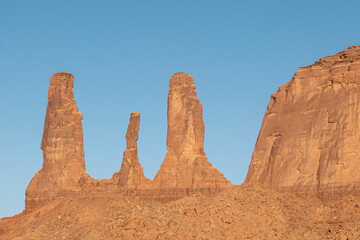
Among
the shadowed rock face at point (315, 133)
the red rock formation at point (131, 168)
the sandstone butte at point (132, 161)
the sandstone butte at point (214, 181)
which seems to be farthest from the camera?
the red rock formation at point (131, 168)

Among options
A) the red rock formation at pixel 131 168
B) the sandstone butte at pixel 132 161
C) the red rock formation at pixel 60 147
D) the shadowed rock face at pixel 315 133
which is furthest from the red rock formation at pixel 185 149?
the red rock formation at pixel 60 147

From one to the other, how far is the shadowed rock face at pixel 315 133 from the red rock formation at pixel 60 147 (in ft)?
59.5

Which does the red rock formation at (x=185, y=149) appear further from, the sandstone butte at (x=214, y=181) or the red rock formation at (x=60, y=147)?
the red rock formation at (x=60, y=147)

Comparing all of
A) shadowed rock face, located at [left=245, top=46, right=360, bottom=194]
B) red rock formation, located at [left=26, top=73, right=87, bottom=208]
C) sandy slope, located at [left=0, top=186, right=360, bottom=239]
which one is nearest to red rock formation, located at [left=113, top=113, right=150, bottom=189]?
red rock formation, located at [left=26, top=73, right=87, bottom=208]

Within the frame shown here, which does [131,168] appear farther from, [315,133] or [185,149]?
[315,133]

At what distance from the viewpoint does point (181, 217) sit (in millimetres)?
76375

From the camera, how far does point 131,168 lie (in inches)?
3585

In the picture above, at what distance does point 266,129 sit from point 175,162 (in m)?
9.38

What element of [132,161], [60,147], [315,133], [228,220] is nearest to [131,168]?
[132,161]

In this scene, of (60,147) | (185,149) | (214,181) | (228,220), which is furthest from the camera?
(60,147)

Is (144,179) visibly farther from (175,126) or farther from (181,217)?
(181,217)

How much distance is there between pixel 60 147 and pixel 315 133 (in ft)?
87.6

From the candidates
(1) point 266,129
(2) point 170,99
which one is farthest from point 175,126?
(1) point 266,129

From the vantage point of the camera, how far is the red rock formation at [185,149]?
88.6m
